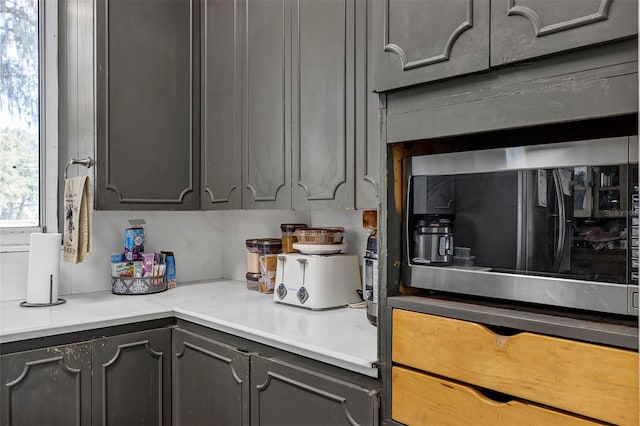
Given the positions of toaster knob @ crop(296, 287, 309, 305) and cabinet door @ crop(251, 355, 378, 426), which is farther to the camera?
toaster knob @ crop(296, 287, 309, 305)

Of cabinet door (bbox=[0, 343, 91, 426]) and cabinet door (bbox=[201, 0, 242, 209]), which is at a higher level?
cabinet door (bbox=[201, 0, 242, 209])

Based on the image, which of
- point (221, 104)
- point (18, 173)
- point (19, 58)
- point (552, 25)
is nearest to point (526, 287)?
point (552, 25)

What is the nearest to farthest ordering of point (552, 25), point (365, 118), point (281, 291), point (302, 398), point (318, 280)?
1. point (552, 25)
2. point (302, 398)
3. point (365, 118)
4. point (318, 280)
5. point (281, 291)

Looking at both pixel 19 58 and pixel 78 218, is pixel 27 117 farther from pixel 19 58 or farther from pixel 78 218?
pixel 78 218

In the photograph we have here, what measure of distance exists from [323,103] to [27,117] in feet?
4.69

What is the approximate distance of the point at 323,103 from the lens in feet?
6.25

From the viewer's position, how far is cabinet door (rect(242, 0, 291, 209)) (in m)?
2.07

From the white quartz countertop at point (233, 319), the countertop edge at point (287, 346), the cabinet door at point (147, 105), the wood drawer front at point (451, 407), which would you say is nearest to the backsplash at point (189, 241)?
the white quartz countertop at point (233, 319)

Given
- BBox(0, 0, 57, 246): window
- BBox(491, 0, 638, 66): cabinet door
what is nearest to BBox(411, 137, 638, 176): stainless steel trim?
BBox(491, 0, 638, 66): cabinet door

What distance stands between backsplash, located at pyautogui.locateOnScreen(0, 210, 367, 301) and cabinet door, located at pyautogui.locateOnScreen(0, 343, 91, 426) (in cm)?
61

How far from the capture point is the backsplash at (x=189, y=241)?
2312 millimetres

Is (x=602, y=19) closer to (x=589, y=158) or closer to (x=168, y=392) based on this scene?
(x=589, y=158)

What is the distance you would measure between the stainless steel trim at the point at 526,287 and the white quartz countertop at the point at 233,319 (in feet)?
0.91

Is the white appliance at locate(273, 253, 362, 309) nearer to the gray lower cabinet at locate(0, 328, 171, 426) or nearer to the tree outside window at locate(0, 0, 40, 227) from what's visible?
the gray lower cabinet at locate(0, 328, 171, 426)
